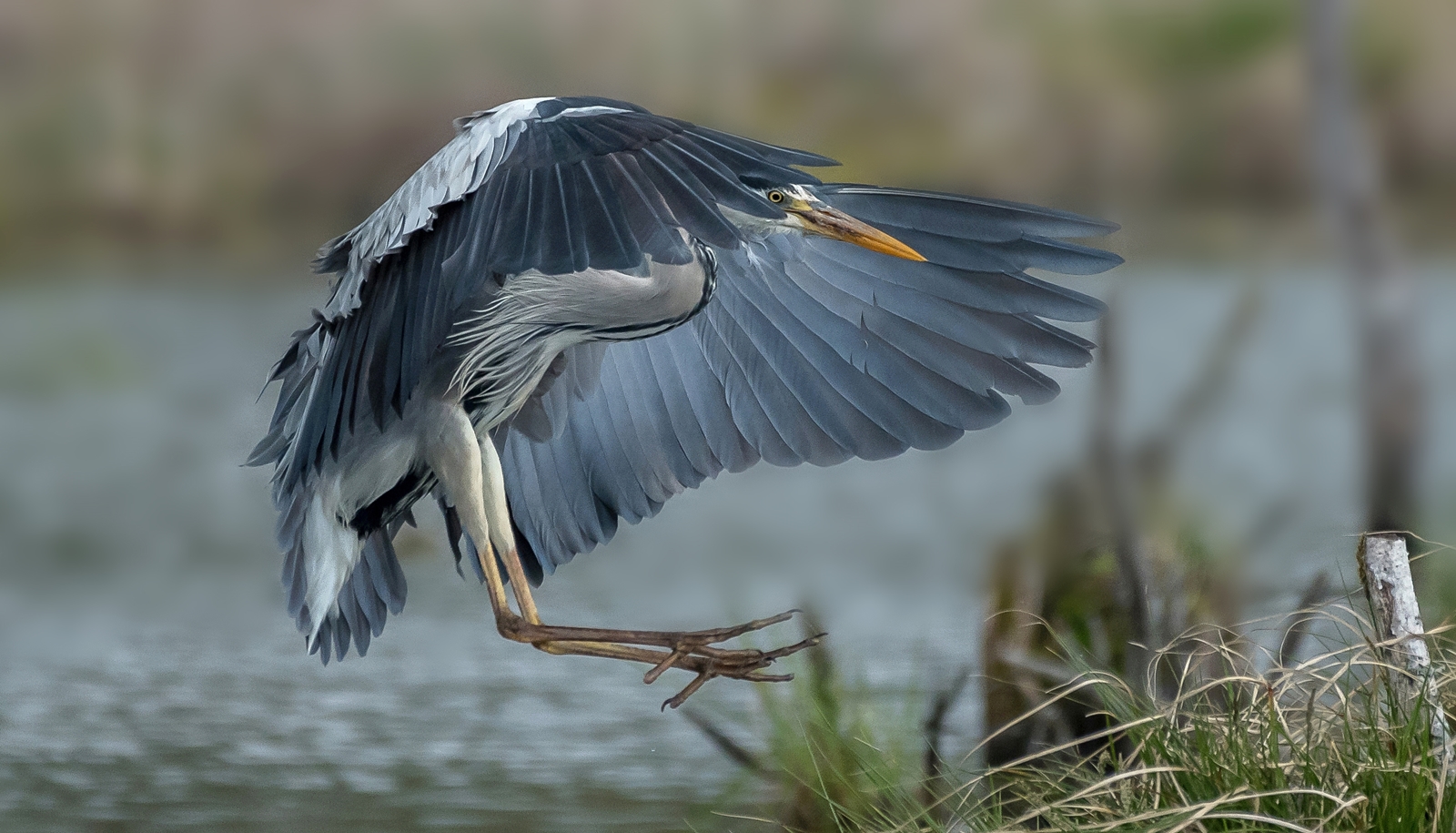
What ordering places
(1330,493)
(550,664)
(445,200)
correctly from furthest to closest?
(1330,493), (550,664), (445,200)

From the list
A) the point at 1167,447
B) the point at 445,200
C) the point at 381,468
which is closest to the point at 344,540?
the point at 381,468

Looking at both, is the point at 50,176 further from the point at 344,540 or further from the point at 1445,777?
the point at 1445,777

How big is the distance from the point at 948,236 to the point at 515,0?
9.15 meters

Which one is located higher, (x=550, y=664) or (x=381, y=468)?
(x=381, y=468)

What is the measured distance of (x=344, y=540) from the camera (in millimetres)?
2961

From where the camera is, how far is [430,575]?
6734 millimetres

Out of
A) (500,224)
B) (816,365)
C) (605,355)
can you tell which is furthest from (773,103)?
(500,224)

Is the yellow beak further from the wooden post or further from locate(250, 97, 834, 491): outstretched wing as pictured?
the wooden post

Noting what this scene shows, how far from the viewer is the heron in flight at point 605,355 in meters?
2.38

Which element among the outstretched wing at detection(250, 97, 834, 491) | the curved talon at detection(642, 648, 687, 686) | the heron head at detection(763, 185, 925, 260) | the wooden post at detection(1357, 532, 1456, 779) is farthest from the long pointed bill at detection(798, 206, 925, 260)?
the wooden post at detection(1357, 532, 1456, 779)

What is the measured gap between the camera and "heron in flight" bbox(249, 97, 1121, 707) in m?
2.38

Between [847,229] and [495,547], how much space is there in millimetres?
793

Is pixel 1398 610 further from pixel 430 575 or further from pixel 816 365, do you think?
pixel 430 575

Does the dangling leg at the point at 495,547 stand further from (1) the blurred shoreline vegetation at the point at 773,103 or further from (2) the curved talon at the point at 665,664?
(1) the blurred shoreline vegetation at the point at 773,103
